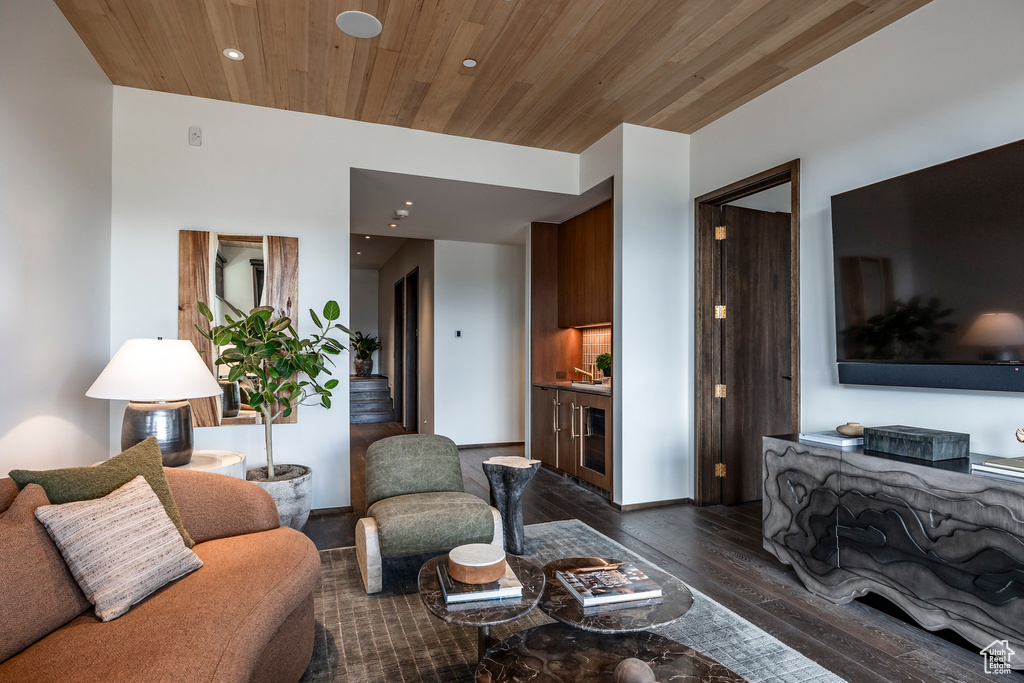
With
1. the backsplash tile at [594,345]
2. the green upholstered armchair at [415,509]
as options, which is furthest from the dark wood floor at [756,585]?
the backsplash tile at [594,345]

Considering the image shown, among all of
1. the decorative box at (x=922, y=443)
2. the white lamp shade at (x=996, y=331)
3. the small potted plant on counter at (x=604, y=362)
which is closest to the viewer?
the white lamp shade at (x=996, y=331)

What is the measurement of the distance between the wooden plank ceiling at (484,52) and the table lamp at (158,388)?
5.47 feet

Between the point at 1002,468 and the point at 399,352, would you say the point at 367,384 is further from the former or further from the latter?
the point at 1002,468

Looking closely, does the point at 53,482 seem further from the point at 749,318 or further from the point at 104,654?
the point at 749,318

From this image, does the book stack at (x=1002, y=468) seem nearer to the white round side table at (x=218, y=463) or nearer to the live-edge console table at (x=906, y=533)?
the live-edge console table at (x=906, y=533)

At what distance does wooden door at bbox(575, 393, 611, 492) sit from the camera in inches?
170

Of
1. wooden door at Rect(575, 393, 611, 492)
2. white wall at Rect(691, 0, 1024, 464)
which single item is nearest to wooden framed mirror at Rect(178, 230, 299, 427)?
wooden door at Rect(575, 393, 611, 492)

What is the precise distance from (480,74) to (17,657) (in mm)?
3265

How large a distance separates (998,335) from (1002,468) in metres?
0.55

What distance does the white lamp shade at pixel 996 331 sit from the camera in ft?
7.10

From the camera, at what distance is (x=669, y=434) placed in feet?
13.8

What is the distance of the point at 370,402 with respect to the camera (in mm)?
9164

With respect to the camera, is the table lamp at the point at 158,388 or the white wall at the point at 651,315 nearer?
the table lamp at the point at 158,388

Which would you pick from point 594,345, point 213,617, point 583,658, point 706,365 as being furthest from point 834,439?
point 594,345
